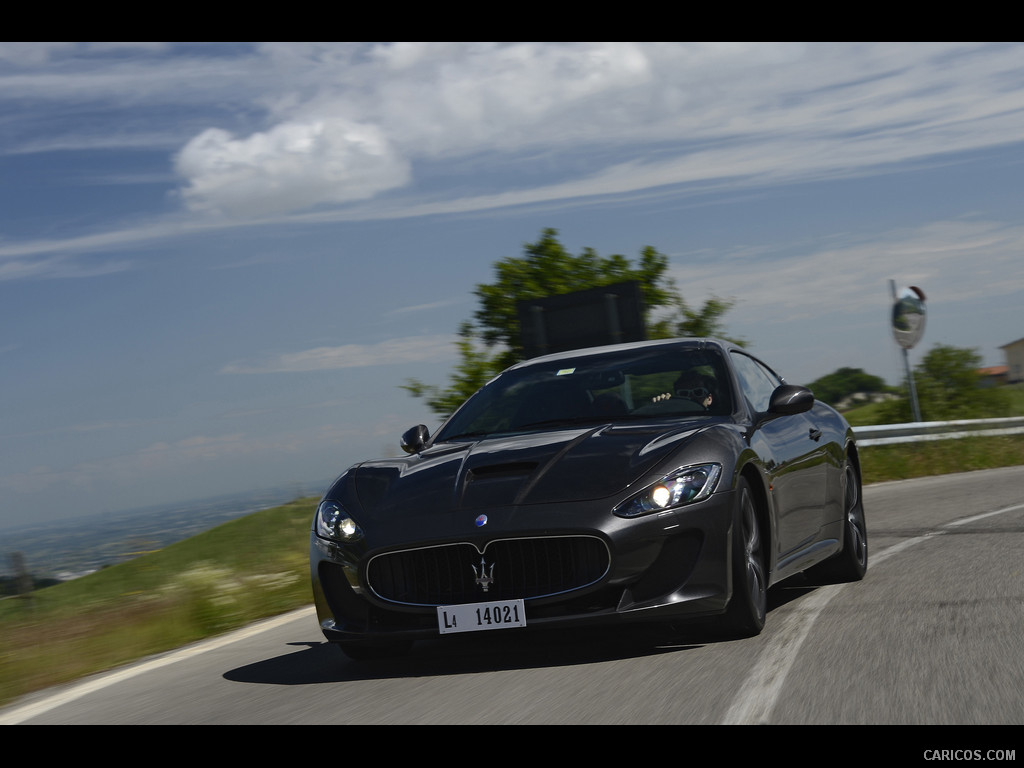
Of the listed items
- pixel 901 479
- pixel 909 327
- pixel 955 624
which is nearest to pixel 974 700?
pixel 955 624

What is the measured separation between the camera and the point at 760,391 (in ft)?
23.3

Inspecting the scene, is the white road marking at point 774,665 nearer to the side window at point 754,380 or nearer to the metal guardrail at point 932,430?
the side window at point 754,380

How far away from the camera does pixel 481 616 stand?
5.11 meters

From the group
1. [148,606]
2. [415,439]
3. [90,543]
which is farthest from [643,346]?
[90,543]

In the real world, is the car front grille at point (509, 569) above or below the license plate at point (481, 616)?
above

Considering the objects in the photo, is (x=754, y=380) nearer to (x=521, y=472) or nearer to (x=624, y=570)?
(x=521, y=472)

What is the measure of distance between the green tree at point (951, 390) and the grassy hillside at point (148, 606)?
2206 cm

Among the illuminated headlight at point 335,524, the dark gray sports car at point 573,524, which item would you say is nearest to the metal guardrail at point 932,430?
the dark gray sports car at point 573,524

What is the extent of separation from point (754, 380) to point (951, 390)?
2694 cm

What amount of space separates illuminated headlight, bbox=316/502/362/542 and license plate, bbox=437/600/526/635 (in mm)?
574

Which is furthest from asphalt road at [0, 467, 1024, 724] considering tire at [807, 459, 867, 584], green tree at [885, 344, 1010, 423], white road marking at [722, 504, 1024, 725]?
green tree at [885, 344, 1010, 423]

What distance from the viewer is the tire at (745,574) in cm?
545

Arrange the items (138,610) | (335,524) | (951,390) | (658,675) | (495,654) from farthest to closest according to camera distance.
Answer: (951,390)
(138,610)
(495,654)
(335,524)
(658,675)

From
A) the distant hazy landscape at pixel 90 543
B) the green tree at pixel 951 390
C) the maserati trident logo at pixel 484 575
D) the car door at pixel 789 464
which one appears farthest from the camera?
the green tree at pixel 951 390
